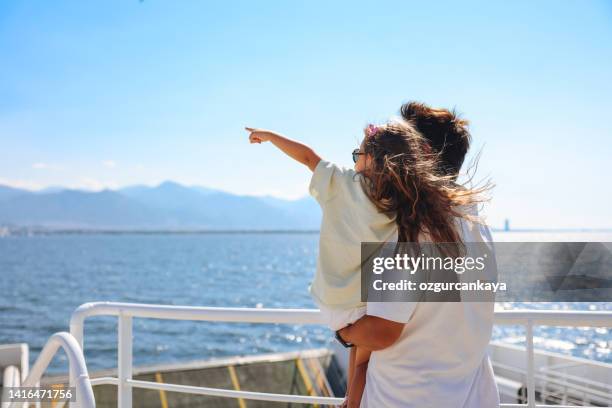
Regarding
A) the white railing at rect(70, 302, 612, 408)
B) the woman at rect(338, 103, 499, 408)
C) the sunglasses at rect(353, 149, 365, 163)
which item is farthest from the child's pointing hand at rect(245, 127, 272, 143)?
the white railing at rect(70, 302, 612, 408)

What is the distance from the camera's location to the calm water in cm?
2056

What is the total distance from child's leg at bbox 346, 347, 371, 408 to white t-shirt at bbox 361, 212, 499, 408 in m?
0.08

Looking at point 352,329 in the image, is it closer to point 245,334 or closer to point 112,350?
point 112,350

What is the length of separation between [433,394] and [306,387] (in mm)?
9914

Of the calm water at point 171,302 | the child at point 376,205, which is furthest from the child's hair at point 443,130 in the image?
the calm water at point 171,302

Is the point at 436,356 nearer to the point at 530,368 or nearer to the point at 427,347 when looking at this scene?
the point at 427,347

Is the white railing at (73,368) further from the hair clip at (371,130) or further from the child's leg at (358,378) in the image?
the hair clip at (371,130)

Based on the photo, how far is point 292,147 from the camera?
49.1 inches

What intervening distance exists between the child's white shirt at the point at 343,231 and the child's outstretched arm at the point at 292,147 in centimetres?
9

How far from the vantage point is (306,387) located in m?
10.5

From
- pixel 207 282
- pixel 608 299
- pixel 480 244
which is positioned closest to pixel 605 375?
pixel 608 299

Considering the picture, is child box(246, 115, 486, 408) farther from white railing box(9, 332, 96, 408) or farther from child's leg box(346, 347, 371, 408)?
white railing box(9, 332, 96, 408)

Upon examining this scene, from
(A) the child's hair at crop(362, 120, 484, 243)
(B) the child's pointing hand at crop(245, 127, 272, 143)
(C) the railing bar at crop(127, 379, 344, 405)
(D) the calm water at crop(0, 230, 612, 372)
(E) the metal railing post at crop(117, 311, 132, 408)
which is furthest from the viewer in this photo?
(D) the calm water at crop(0, 230, 612, 372)

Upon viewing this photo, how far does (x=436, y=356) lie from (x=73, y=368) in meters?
1.01
